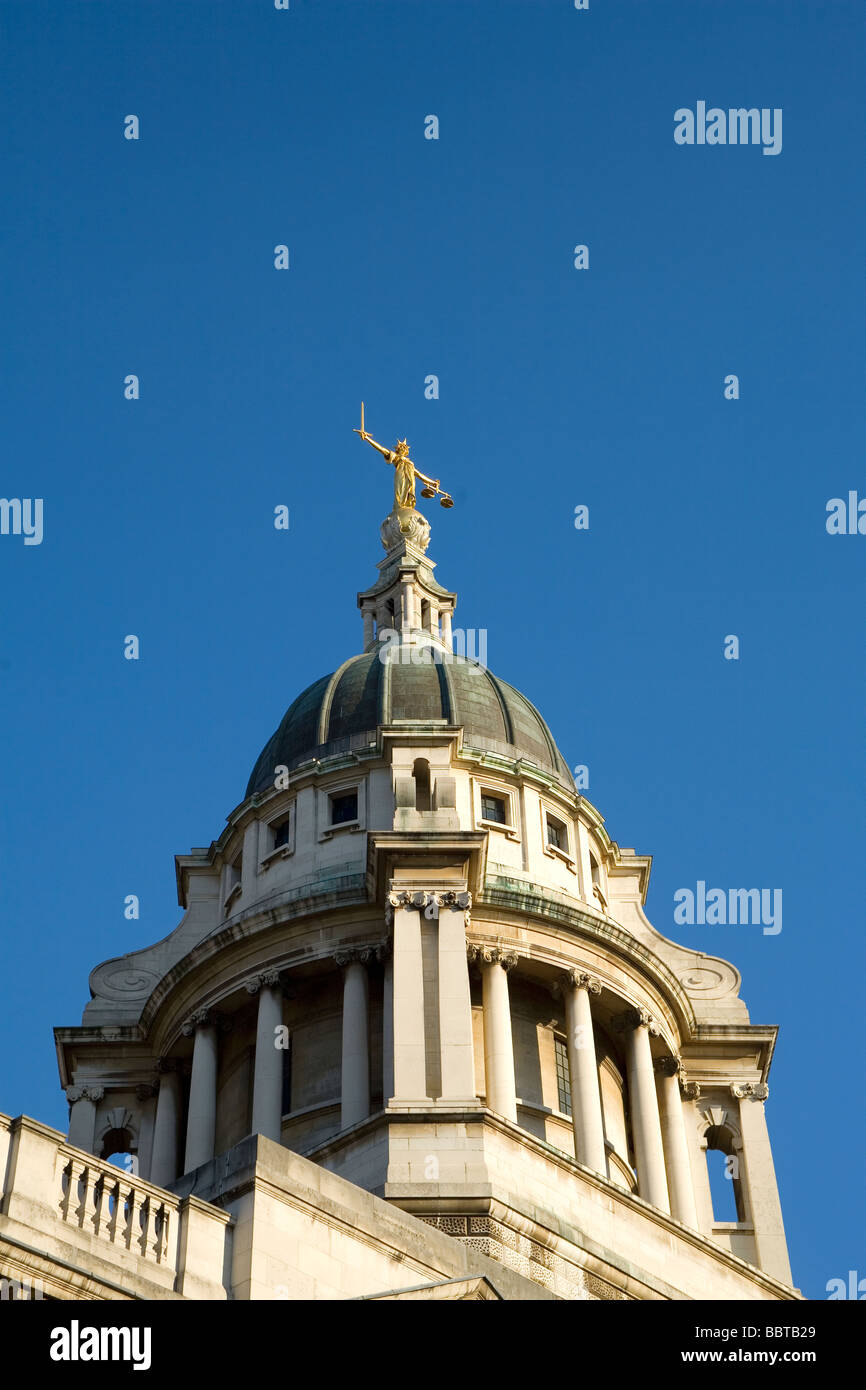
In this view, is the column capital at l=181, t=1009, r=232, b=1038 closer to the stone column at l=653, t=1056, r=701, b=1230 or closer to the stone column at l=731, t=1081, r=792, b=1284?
the stone column at l=653, t=1056, r=701, b=1230

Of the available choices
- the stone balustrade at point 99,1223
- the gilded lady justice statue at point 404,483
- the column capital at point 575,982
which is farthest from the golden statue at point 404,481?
the stone balustrade at point 99,1223

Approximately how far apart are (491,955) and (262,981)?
5646 mm

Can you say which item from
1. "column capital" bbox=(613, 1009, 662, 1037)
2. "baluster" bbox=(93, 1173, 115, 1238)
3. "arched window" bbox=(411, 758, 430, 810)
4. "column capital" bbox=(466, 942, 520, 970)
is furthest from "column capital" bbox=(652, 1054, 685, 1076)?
"baluster" bbox=(93, 1173, 115, 1238)

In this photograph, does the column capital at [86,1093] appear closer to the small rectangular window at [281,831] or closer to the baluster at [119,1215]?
the small rectangular window at [281,831]

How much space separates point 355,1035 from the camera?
5019cm

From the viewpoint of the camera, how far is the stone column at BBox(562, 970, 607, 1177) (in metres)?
48.6

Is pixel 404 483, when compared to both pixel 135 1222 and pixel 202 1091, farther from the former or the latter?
pixel 135 1222

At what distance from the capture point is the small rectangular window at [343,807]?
56469 millimetres

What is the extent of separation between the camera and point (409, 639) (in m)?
64.4

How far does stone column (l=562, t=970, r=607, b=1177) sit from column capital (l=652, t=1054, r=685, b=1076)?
3.06 metres

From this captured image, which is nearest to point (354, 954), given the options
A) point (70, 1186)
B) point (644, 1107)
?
point (644, 1107)

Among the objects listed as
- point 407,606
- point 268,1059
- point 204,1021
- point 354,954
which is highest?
point 407,606
